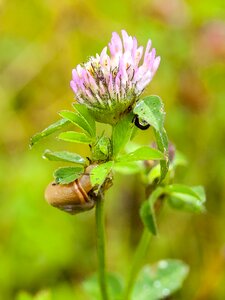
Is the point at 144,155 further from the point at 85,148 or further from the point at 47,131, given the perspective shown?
the point at 85,148

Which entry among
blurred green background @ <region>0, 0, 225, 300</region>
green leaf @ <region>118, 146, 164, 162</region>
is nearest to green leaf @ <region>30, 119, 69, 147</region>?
green leaf @ <region>118, 146, 164, 162</region>

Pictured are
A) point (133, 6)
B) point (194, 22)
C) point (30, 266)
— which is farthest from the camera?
point (133, 6)

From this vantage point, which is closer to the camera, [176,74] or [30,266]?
[30,266]

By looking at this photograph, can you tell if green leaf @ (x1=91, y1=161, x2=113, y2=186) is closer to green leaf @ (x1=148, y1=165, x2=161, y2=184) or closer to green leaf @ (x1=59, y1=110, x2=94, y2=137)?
green leaf @ (x1=59, y1=110, x2=94, y2=137)

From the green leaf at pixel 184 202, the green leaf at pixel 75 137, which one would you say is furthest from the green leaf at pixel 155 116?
the green leaf at pixel 184 202

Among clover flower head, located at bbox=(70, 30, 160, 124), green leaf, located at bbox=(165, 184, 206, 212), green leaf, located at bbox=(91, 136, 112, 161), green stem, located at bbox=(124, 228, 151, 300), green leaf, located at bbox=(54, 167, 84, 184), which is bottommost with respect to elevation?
green stem, located at bbox=(124, 228, 151, 300)

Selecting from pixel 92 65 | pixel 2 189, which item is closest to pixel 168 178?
pixel 92 65

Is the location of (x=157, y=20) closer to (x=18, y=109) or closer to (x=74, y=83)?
(x=18, y=109)

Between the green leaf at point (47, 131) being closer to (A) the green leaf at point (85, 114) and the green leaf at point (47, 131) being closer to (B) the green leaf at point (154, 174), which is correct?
(A) the green leaf at point (85, 114)
